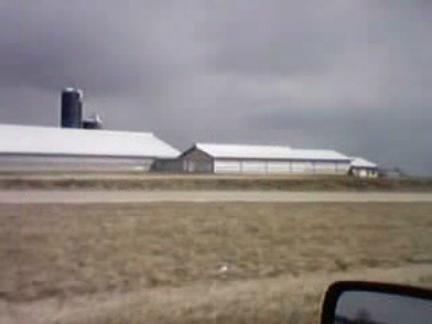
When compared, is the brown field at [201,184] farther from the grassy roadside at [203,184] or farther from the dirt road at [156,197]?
the dirt road at [156,197]

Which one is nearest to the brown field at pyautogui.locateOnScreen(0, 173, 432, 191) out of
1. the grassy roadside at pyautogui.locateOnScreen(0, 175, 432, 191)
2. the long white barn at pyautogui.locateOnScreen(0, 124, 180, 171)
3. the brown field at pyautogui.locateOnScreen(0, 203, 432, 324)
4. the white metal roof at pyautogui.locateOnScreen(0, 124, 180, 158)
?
the grassy roadside at pyautogui.locateOnScreen(0, 175, 432, 191)

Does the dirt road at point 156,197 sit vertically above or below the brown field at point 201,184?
below

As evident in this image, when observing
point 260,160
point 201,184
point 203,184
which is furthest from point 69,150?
point 203,184

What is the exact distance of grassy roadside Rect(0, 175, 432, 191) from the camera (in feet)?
106

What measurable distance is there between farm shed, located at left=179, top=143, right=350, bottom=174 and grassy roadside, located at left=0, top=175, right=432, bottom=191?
684 inches

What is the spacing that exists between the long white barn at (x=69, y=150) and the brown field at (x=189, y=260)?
39.6 metres

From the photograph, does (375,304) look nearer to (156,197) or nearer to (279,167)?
(156,197)

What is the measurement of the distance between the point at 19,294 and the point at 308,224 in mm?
11301

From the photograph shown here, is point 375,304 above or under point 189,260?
above

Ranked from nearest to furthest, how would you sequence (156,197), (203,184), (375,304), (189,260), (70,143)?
1. (375,304)
2. (189,260)
3. (156,197)
4. (203,184)
5. (70,143)

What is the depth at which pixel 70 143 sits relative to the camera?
6362 centimetres

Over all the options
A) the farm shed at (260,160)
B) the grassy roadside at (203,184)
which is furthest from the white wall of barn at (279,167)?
the grassy roadside at (203,184)

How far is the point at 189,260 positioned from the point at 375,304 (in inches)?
413

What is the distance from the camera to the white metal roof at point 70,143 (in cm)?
6176
